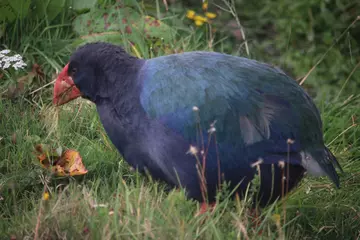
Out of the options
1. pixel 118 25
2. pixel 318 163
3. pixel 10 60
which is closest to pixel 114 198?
pixel 318 163

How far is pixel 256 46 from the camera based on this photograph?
557cm

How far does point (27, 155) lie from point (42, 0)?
4.05 feet

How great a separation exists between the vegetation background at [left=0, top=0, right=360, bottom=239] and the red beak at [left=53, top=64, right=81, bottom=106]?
312 mm

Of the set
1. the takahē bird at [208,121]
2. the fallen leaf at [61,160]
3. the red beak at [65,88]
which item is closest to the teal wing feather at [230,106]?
the takahē bird at [208,121]

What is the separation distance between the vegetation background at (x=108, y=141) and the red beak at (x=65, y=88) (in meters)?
0.31

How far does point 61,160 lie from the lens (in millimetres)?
3350

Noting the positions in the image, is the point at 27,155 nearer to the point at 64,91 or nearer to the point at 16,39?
the point at 64,91

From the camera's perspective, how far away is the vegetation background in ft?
8.82

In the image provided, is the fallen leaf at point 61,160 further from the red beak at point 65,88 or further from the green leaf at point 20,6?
the green leaf at point 20,6

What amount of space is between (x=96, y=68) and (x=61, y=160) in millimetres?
517

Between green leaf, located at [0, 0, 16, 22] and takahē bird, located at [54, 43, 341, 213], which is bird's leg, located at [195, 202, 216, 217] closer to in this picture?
takahē bird, located at [54, 43, 341, 213]

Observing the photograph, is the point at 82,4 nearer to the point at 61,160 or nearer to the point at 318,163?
the point at 61,160

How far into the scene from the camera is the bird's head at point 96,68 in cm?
304

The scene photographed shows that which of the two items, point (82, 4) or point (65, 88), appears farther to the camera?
point (82, 4)
